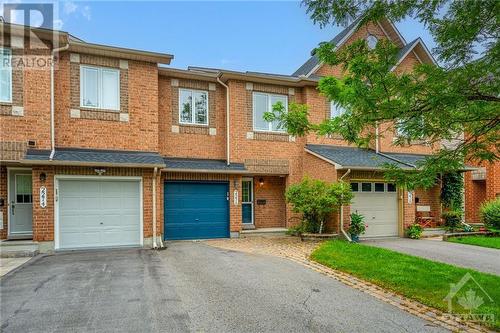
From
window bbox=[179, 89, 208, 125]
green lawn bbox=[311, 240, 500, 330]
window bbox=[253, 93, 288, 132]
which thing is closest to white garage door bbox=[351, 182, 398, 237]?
green lawn bbox=[311, 240, 500, 330]

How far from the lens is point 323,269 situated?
8.56 metres

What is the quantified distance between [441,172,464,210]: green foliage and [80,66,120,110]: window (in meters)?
14.2

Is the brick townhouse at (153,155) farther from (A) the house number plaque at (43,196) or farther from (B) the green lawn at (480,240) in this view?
(B) the green lawn at (480,240)

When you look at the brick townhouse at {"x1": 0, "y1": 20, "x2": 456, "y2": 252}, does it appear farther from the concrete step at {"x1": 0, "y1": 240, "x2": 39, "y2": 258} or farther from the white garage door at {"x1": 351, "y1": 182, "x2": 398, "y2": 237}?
the concrete step at {"x1": 0, "y1": 240, "x2": 39, "y2": 258}

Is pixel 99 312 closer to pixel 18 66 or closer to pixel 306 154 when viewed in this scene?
pixel 18 66

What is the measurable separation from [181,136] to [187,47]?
17088 millimetres

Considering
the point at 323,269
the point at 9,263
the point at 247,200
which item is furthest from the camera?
the point at 247,200

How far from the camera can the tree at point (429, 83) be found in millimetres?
4316

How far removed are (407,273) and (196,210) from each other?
8.10 meters

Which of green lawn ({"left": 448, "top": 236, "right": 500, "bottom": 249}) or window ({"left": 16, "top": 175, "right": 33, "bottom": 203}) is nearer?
window ({"left": 16, "top": 175, "right": 33, "bottom": 203})

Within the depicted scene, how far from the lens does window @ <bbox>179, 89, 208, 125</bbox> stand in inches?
544

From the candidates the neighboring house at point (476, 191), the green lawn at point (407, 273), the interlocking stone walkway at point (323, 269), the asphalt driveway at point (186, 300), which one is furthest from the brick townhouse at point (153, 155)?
the neighboring house at point (476, 191)

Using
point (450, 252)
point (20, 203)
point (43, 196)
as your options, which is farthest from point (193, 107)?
point (450, 252)

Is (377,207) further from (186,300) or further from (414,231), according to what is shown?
(186,300)
